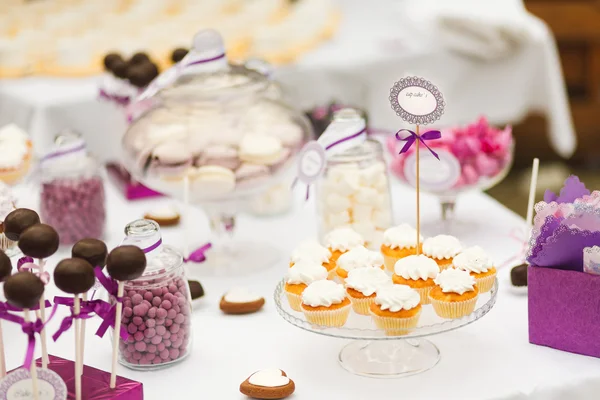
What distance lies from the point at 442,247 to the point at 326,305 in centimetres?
25

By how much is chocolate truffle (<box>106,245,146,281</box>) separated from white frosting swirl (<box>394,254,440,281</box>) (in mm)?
396

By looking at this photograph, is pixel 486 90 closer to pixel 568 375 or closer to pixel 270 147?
pixel 270 147

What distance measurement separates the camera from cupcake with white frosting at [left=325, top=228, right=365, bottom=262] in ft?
4.83

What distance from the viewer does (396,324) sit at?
1258 millimetres

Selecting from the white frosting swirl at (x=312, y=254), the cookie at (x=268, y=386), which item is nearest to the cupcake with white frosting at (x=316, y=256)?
the white frosting swirl at (x=312, y=254)

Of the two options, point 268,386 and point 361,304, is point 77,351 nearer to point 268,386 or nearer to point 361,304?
point 268,386

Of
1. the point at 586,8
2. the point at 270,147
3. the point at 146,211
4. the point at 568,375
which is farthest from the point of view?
the point at 586,8

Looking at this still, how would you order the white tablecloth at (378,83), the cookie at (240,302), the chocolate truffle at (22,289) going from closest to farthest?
the chocolate truffle at (22,289) → the cookie at (240,302) → the white tablecloth at (378,83)

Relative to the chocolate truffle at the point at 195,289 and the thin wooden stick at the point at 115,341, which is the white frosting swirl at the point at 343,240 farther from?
the thin wooden stick at the point at 115,341

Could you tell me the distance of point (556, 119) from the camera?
3668 mm

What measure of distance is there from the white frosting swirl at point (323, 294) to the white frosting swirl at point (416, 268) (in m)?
0.10

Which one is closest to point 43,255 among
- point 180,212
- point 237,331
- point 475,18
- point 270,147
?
point 237,331

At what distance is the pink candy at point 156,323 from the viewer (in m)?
1.33

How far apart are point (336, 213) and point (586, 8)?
10.8 ft
